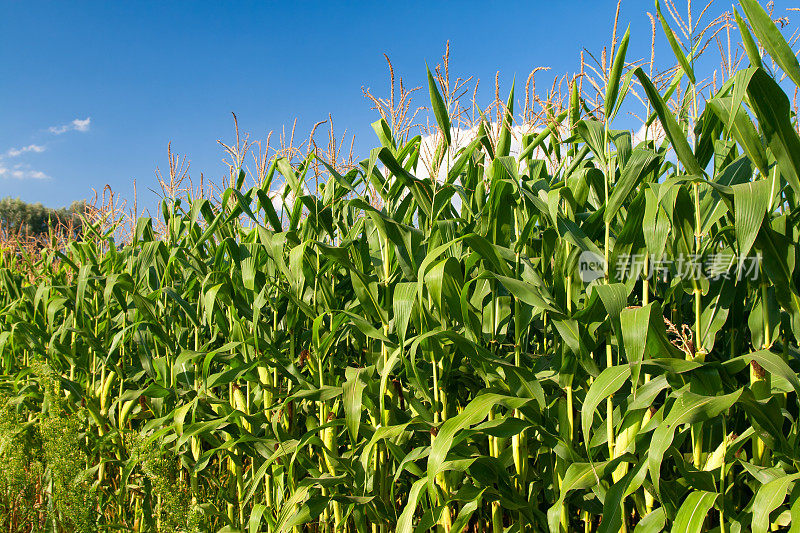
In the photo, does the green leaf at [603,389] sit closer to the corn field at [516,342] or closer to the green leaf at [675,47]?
the corn field at [516,342]

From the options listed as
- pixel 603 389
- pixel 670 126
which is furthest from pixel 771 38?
pixel 603 389

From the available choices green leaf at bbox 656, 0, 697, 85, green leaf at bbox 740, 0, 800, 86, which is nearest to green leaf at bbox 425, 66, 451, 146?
green leaf at bbox 656, 0, 697, 85

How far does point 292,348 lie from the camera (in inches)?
89.4

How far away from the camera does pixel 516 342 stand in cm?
172

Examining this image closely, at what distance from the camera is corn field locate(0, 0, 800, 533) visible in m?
1.37

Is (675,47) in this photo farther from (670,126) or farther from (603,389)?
(603,389)

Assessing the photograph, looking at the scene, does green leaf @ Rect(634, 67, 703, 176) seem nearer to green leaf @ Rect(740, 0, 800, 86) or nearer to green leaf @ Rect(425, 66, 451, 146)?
green leaf @ Rect(740, 0, 800, 86)

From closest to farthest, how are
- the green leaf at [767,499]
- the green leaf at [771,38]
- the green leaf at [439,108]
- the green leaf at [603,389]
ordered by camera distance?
the green leaf at [771,38]
the green leaf at [767,499]
the green leaf at [603,389]
the green leaf at [439,108]

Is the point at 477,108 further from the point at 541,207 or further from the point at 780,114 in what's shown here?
the point at 780,114

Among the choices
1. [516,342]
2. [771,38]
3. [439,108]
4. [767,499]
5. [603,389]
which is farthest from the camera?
[439,108]

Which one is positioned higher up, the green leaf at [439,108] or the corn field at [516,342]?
the green leaf at [439,108]

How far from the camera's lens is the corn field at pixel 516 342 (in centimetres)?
137

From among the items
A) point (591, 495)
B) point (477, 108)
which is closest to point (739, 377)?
point (591, 495)

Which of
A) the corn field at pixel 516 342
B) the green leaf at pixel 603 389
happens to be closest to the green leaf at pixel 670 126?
the corn field at pixel 516 342
